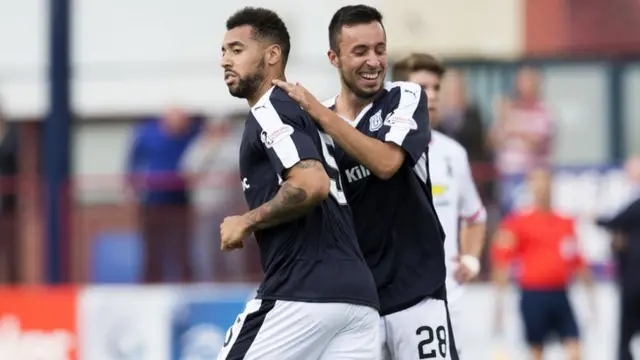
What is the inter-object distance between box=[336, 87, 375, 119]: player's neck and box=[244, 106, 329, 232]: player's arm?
566mm

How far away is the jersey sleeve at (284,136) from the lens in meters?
5.77

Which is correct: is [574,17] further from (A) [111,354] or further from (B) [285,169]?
(B) [285,169]

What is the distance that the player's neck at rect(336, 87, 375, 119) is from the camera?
21.1 feet

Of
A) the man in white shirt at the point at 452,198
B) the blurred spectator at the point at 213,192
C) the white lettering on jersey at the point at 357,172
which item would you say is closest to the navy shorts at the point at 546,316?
the blurred spectator at the point at 213,192

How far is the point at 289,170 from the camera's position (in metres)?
5.77

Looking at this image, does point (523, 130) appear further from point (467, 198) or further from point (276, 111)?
point (276, 111)

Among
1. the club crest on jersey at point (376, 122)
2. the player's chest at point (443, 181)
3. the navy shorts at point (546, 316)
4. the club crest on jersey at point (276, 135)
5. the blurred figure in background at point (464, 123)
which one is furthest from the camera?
the blurred figure in background at point (464, 123)

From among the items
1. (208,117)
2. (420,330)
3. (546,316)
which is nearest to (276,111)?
(420,330)

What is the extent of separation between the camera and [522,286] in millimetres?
13305

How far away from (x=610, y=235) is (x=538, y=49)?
7.55 m

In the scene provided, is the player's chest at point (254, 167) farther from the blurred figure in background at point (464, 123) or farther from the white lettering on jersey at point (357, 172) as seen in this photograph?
the blurred figure in background at point (464, 123)

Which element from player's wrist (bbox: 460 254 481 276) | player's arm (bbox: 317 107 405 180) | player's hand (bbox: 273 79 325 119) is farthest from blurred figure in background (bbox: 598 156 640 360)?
player's hand (bbox: 273 79 325 119)

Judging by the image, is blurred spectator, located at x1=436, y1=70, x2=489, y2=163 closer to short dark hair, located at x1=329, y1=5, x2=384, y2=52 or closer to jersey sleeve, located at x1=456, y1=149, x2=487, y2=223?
jersey sleeve, located at x1=456, y1=149, x2=487, y2=223

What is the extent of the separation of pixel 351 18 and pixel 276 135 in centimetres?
80
